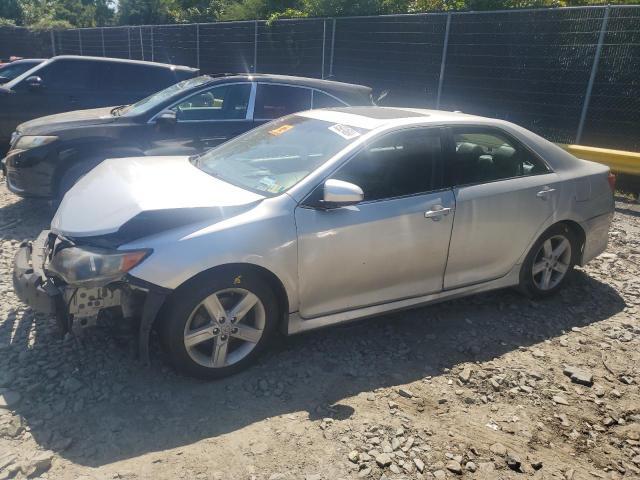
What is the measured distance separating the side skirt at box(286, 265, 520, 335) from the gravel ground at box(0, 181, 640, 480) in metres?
0.26

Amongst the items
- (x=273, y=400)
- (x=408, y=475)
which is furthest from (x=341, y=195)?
(x=408, y=475)

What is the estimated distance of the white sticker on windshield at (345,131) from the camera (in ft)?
13.0

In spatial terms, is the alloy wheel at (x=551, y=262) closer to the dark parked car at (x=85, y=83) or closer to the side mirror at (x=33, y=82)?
the dark parked car at (x=85, y=83)

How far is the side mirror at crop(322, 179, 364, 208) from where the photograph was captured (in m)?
3.47

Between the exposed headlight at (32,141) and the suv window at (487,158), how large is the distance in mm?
4348

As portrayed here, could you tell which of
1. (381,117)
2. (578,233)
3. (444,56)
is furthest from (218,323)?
(444,56)

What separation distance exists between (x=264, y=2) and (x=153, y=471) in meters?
22.4

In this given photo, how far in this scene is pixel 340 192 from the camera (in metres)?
3.48

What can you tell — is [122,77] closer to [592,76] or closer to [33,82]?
[33,82]

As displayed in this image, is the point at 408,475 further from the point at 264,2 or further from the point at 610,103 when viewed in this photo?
the point at 264,2

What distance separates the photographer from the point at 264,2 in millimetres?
22531

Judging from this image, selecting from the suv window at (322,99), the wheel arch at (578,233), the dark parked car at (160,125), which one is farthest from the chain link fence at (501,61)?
the wheel arch at (578,233)

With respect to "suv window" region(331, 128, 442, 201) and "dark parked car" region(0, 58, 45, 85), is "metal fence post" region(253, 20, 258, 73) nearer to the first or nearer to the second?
"dark parked car" region(0, 58, 45, 85)

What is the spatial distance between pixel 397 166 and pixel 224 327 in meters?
1.63
